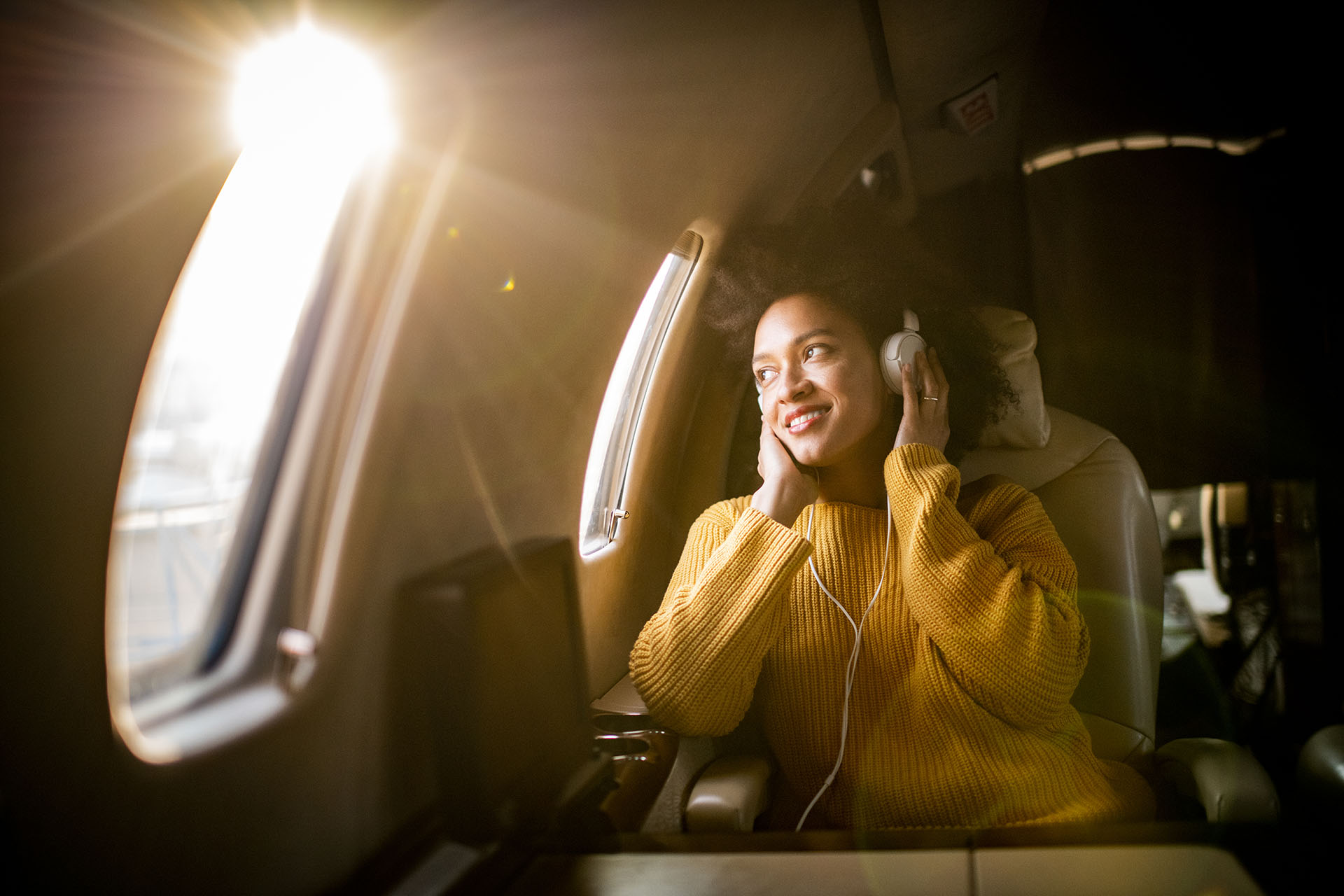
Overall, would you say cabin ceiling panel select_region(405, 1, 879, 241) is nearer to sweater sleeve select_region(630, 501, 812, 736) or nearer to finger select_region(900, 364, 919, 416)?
finger select_region(900, 364, 919, 416)

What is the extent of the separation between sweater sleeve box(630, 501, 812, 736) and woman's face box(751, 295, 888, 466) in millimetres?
186

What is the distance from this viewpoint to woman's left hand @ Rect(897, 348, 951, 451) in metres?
1.33

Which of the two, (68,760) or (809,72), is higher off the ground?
(809,72)

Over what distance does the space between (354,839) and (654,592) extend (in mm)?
687

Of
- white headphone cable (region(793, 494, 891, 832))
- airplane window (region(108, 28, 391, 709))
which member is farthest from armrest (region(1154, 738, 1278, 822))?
airplane window (region(108, 28, 391, 709))

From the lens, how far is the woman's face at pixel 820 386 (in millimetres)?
1341

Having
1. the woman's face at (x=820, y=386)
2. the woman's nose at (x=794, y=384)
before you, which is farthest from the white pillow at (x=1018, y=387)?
the woman's nose at (x=794, y=384)

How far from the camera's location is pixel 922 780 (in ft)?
3.84

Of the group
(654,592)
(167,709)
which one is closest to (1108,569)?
(654,592)

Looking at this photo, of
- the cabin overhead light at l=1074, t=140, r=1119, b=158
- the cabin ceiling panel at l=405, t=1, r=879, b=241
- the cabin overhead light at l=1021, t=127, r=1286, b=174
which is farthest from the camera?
the cabin overhead light at l=1074, t=140, r=1119, b=158

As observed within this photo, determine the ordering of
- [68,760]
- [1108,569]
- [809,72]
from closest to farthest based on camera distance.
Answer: [68,760] < [1108,569] < [809,72]

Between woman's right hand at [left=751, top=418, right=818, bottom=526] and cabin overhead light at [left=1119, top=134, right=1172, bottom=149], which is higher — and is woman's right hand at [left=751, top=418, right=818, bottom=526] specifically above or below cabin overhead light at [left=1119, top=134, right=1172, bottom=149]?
below

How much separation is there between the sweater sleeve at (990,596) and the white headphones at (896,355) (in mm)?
138

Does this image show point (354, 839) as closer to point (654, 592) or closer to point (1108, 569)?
point (654, 592)
